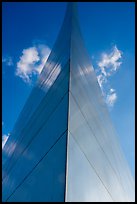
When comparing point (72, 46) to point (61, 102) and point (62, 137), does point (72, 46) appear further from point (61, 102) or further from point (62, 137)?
point (62, 137)

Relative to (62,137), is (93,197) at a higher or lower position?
lower

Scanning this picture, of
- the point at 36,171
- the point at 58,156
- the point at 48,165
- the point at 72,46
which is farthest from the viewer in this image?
the point at 72,46

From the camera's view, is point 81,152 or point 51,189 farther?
point 81,152

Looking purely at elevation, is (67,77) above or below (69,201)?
above

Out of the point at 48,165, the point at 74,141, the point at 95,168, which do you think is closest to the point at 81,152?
the point at 74,141

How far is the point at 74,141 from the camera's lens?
5273mm

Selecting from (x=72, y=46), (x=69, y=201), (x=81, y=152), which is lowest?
(x=69, y=201)

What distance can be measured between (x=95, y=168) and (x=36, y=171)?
1.63m

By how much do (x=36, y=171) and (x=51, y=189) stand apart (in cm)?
148

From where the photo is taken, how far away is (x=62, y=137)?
509 cm

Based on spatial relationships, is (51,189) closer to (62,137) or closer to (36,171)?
(62,137)

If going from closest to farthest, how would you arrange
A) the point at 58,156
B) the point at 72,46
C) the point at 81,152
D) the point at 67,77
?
the point at 58,156, the point at 81,152, the point at 67,77, the point at 72,46

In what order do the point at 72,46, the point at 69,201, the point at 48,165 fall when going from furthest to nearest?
the point at 72,46
the point at 48,165
the point at 69,201

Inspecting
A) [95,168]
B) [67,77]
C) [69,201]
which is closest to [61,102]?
[67,77]
